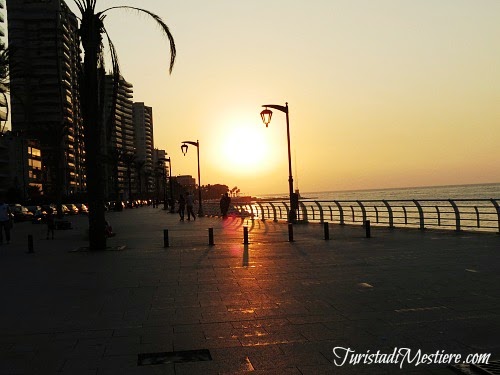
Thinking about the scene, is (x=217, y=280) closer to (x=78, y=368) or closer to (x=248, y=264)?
(x=248, y=264)

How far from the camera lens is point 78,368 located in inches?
225

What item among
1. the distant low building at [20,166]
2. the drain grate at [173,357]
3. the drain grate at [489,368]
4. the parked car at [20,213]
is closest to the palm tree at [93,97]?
the drain grate at [173,357]

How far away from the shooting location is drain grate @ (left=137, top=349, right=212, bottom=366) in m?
5.89

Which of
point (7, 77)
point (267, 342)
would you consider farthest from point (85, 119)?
point (7, 77)

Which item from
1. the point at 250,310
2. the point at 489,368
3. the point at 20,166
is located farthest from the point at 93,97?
the point at 20,166

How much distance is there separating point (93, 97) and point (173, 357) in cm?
1408

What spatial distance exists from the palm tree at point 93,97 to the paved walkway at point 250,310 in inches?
126

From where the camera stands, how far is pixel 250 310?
27.4ft

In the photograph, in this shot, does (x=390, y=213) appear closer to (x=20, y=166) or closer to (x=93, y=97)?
(x=93, y=97)

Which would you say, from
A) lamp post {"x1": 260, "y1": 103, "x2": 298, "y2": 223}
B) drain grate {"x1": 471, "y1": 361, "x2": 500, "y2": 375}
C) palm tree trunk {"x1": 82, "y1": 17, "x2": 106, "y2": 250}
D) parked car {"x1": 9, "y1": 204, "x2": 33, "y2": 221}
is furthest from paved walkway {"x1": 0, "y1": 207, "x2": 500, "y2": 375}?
parked car {"x1": 9, "y1": 204, "x2": 33, "y2": 221}

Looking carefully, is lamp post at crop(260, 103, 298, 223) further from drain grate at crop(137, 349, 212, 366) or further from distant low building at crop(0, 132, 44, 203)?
distant low building at crop(0, 132, 44, 203)

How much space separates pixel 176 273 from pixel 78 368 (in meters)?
6.84

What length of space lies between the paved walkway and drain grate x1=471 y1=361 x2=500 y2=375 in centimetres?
26

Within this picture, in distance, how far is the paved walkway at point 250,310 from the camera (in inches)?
236
